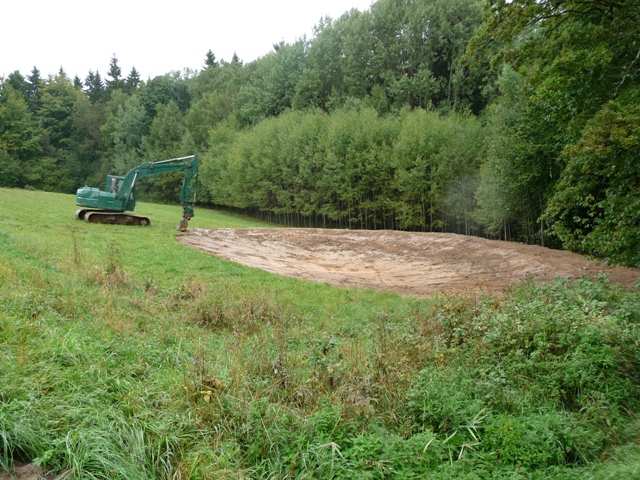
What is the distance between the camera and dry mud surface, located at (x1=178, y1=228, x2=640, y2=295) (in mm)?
12717

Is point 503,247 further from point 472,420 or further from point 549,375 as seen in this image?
point 472,420

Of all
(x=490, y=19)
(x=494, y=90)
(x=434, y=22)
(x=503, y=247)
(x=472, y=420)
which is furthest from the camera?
(x=434, y=22)

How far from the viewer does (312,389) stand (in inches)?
177

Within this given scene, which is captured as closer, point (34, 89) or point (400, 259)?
point (400, 259)

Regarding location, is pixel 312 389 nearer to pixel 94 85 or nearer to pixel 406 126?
pixel 406 126

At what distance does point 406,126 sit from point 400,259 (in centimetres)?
1659

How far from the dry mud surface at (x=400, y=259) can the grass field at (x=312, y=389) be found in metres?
3.59

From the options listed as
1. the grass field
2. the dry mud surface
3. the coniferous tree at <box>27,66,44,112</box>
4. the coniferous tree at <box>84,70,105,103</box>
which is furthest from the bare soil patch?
the coniferous tree at <box>84,70,105,103</box>

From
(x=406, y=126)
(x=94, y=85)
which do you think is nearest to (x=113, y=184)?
(x=406, y=126)

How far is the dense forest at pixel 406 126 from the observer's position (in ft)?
29.8

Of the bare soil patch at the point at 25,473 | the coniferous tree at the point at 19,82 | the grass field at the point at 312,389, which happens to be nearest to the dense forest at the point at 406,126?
the coniferous tree at the point at 19,82

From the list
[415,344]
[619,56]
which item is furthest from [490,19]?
[415,344]

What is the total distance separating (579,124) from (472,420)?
28.5ft

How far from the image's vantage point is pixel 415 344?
5.91 meters
